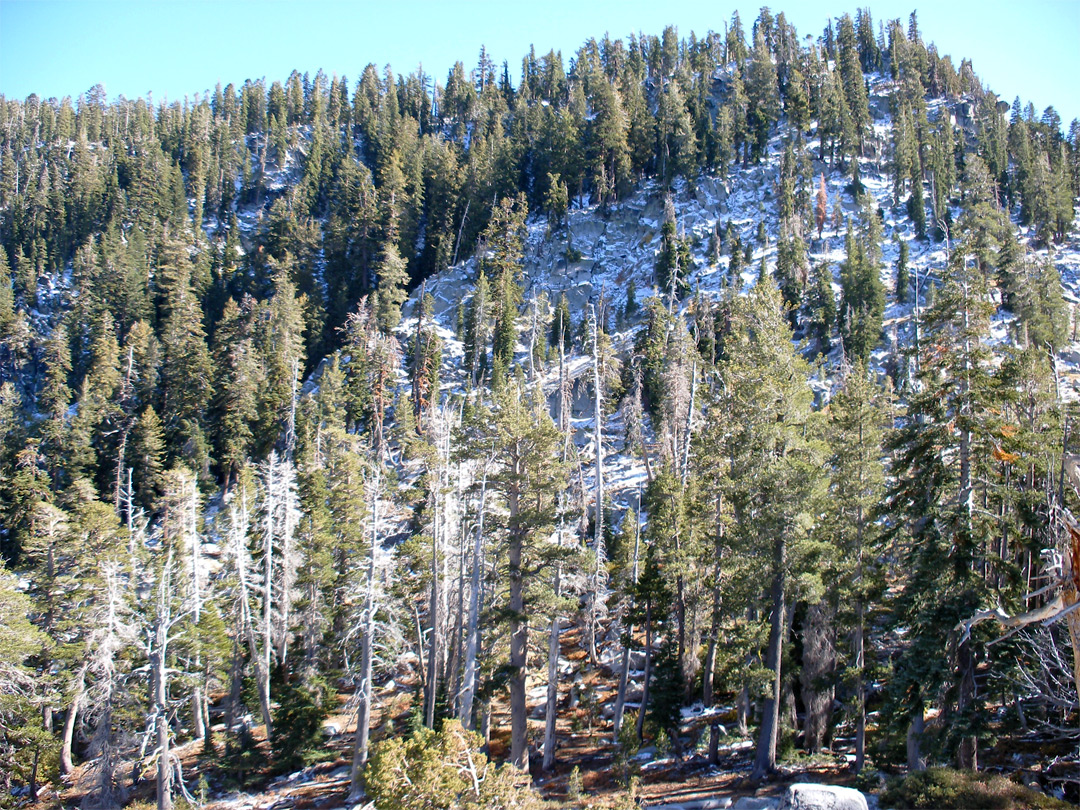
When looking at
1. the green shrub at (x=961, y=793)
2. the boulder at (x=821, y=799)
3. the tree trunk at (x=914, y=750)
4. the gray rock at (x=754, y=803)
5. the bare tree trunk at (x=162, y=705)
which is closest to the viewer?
the boulder at (x=821, y=799)

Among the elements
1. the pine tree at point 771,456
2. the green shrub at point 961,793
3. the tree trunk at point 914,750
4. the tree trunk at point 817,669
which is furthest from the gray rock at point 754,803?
the tree trunk at point 817,669

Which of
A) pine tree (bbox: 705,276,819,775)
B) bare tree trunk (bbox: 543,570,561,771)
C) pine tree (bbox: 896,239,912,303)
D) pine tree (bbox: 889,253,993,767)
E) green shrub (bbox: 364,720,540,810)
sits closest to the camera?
green shrub (bbox: 364,720,540,810)

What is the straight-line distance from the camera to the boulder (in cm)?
1180

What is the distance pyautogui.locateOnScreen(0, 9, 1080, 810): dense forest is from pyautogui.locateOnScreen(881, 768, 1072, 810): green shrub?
1.40m

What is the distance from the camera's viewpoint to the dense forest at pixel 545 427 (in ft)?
58.7

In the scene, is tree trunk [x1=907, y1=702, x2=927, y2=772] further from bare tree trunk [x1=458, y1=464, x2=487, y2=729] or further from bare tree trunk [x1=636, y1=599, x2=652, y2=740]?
bare tree trunk [x1=458, y1=464, x2=487, y2=729]

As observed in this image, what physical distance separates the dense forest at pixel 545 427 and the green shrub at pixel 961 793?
1.40 m

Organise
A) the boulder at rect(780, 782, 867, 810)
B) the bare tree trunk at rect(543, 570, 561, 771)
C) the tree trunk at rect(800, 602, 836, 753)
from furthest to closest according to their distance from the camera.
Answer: the bare tree trunk at rect(543, 570, 561, 771)
the tree trunk at rect(800, 602, 836, 753)
the boulder at rect(780, 782, 867, 810)

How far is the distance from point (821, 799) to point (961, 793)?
3.46 metres

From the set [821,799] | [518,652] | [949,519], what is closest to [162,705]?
[518,652]

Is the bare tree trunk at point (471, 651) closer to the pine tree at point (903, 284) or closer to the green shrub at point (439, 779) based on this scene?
the green shrub at point (439, 779)

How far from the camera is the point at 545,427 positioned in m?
23.0

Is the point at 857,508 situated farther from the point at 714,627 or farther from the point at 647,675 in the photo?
the point at 647,675

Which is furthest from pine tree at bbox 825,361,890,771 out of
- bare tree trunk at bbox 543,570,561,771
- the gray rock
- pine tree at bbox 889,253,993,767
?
bare tree trunk at bbox 543,570,561,771
